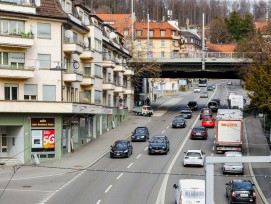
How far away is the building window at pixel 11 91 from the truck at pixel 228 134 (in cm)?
1886

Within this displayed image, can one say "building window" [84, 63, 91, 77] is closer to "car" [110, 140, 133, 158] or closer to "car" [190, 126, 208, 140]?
"car" [110, 140, 133, 158]

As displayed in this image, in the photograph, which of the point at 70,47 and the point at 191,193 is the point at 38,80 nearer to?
the point at 70,47

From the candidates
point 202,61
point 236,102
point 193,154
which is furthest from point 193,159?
point 202,61

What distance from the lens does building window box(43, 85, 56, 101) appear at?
51.0 metres

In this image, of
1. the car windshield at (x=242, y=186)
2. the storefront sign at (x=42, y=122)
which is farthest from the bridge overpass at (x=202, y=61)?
the car windshield at (x=242, y=186)

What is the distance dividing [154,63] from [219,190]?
53.9 meters

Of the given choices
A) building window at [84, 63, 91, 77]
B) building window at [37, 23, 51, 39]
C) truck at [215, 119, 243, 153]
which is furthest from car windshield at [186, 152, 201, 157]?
building window at [84, 63, 91, 77]

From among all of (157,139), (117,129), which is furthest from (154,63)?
(157,139)

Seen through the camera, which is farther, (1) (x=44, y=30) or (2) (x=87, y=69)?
(2) (x=87, y=69)

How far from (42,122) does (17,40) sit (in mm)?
7725

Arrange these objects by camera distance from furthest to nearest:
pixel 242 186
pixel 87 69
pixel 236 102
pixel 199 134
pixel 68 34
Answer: pixel 236 102, pixel 87 69, pixel 199 134, pixel 68 34, pixel 242 186

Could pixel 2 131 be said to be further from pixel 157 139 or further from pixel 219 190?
pixel 219 190

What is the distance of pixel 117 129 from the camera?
7238 cm

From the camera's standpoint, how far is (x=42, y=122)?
50219mm
